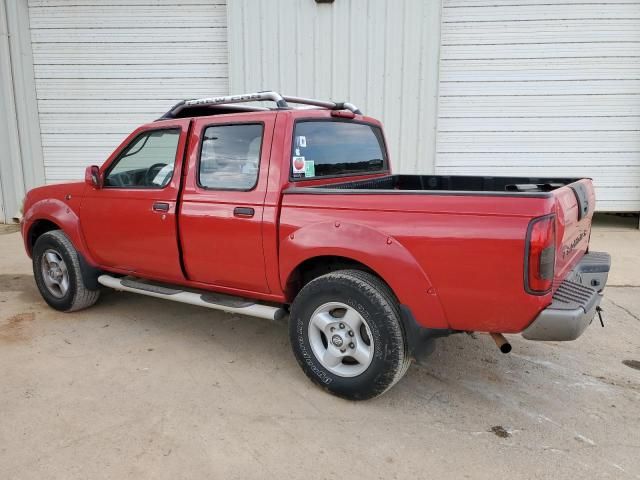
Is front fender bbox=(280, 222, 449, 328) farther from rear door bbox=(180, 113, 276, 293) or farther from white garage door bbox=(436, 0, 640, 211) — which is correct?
white garage door bbox=(436, 0, 640, 211)

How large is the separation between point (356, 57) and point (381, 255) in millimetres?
6371

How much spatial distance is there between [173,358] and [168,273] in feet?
2.18

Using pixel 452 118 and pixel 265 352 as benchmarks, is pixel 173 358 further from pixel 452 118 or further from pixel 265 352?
pixel 452 118

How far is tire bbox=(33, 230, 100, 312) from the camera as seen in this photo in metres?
4.40

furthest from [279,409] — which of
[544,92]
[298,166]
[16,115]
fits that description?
[16,115]

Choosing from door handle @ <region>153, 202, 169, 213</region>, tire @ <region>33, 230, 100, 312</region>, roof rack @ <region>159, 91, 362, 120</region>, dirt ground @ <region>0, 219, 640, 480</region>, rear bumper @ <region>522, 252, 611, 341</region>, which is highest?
roof rack @ <region>159, 91, 362, 120</region>

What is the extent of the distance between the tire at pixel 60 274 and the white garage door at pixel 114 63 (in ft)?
16.4

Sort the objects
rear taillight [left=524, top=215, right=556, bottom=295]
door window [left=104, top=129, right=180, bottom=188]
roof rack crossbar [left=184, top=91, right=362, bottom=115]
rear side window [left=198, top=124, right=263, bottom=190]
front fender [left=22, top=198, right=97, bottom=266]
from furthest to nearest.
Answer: front fender [left=22, top=198, right=97, bottom=266], door window [left=104, top=129, right=180, bottom=188], roof rack crossbar [left=184, top=91, right=362, bottom=115], rear side window [left=198, top=124, right=263, bottom=190], rear taillight [left=524, top=215, right=556, bottom=295]

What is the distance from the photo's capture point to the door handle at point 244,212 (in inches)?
130

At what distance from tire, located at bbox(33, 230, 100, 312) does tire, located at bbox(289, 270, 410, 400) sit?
2.38 m

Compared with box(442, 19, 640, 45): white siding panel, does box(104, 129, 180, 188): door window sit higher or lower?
lower

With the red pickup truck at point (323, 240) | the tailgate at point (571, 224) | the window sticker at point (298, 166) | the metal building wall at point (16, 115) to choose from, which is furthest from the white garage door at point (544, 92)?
the metal building wall at point (16, 115)

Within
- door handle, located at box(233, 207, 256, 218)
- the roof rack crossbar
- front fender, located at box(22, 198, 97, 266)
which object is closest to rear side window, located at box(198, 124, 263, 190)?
door handle, located at box(233, 207, 256, 218)

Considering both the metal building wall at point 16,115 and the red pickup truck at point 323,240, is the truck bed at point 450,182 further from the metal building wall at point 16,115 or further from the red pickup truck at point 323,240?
the metal building wall at point 16,115
